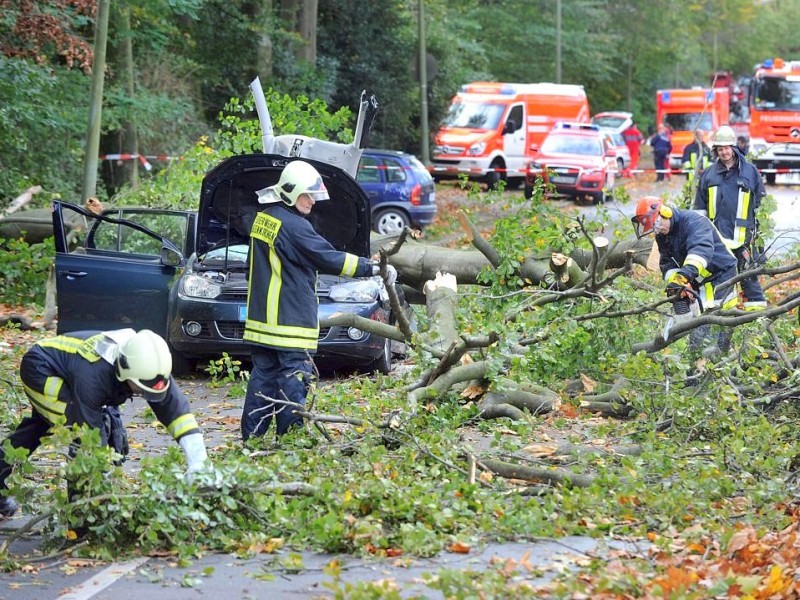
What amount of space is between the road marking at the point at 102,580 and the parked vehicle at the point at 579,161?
21.8 m

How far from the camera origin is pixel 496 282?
11281 millimetres

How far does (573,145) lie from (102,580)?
25.3 metres

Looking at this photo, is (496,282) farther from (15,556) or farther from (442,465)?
(15,556)

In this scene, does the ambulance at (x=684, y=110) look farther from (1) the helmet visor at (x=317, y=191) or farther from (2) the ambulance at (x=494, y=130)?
(1) the helmet visor at (x=317, y=191)

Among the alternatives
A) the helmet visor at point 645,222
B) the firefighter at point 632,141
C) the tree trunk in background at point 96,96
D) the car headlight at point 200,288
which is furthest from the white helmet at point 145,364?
the firefighter at point 632,141

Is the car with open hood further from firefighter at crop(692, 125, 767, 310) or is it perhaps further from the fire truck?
the fire truck

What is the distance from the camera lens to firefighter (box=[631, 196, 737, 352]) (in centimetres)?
955

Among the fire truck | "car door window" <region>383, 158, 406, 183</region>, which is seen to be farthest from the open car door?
the fire truck

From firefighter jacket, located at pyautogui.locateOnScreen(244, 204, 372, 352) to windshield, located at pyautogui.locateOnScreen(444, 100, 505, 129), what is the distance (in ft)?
81.5

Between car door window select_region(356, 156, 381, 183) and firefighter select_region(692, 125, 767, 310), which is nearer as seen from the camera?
firefighter select_region(692, 125, 767, 310)

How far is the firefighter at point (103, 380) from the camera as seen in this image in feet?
20.1

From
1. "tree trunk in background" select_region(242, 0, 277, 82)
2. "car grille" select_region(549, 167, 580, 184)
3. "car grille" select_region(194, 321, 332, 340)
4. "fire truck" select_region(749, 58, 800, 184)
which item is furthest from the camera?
"fire truck" select_region(749, 58, 800, 184)

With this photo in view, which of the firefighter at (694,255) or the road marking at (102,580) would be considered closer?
the road marking at (102,580)

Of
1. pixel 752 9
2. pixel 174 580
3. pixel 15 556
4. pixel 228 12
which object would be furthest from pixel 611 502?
pixel 752 9
